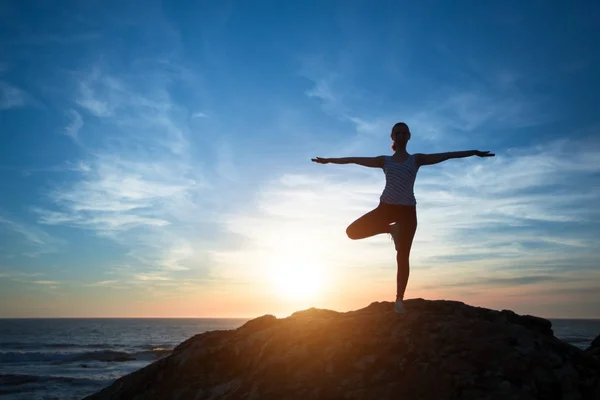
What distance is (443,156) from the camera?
6484mm

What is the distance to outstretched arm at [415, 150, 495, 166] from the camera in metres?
6.46

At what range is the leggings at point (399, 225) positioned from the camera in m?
6.37

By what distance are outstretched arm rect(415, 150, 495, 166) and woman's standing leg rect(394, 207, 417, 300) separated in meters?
0.75

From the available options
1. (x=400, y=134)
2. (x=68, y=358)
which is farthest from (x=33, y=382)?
(x=400, y=134)

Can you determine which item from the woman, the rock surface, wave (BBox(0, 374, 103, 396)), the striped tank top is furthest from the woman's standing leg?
wave (BBox(0, 374, 103, 396))

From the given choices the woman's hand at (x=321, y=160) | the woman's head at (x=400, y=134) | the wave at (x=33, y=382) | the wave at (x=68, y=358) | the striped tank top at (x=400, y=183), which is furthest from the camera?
the wave at (x=68, y=358)

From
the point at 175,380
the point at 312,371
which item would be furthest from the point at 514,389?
the point at 175,380

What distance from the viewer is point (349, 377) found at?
4.88m

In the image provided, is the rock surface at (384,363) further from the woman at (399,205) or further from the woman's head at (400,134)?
the woman's head at (400,134)

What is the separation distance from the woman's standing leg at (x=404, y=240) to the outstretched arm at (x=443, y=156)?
75cm

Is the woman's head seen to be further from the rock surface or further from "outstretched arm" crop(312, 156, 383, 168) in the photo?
the rock surface

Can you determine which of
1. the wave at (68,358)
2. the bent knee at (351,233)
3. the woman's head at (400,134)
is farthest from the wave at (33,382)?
the woman's head at (400,134)

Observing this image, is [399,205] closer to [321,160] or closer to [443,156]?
[443,156]

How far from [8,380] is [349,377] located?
102 ft
